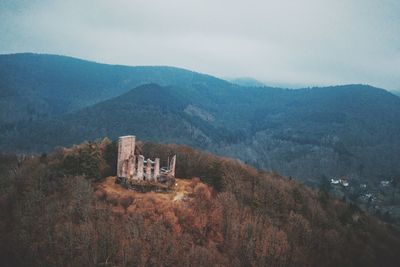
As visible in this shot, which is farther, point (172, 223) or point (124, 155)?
point (124, 155)

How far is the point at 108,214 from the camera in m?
42.8

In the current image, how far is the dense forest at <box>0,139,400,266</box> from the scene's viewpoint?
40.3 meters

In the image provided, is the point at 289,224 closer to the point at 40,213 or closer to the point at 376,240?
the point at 376,240

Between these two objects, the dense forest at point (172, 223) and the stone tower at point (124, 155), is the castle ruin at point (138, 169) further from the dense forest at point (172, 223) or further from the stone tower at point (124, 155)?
the dense forest at point (172, 223)

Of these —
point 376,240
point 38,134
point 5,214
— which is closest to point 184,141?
point 38,134

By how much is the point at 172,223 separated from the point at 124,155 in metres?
11.9

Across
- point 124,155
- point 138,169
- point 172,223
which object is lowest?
point 172,223

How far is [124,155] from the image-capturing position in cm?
5066

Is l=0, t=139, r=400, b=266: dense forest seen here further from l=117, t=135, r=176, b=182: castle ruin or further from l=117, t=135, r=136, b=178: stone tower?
l=117, t=135, r=176, b=182: castle ruin

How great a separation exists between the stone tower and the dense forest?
3010 mm

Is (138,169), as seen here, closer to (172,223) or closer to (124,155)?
(124,155)

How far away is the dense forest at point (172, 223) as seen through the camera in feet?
132

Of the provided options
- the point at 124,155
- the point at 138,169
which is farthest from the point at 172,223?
the point at 124,155

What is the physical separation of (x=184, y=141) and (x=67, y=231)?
15371 cm
